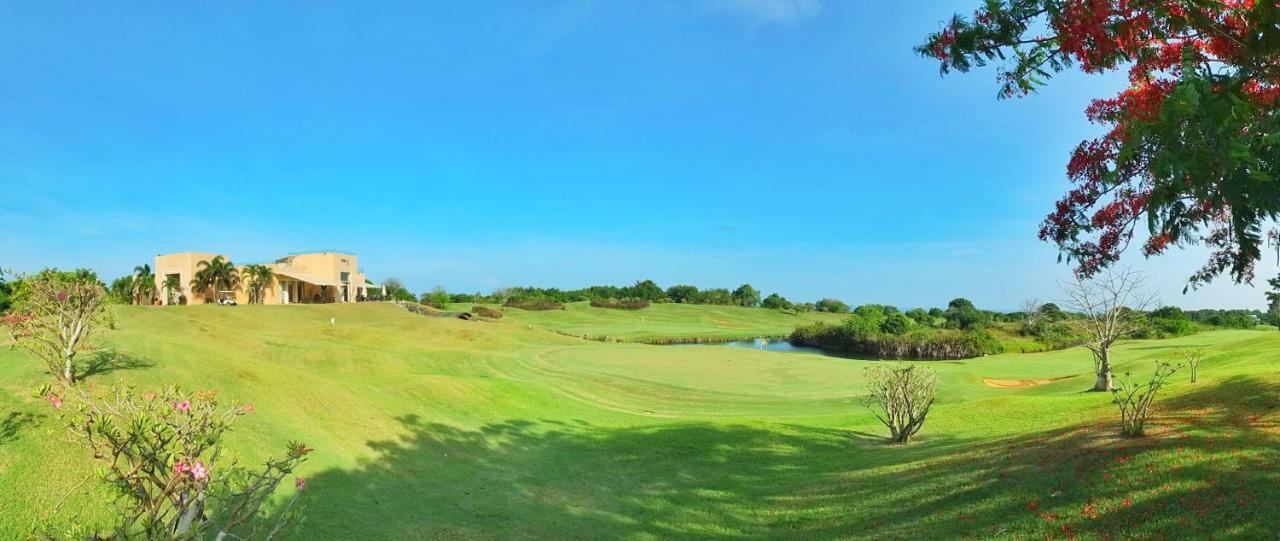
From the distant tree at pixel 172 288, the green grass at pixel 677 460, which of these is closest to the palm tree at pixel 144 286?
the distant tree at pixel 172 288

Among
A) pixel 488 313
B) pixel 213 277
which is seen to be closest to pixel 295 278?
pixel 213 277

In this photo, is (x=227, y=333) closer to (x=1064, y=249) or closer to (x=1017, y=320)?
(x=1064, y=249)

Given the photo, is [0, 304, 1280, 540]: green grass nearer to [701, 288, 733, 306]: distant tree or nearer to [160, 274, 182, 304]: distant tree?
[160, 274, 182, 304]: distant tree

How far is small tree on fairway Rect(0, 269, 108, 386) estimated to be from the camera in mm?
14031

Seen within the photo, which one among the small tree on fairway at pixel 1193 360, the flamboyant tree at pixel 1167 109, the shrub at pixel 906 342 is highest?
the flamboyant tree at pixel 1167 109

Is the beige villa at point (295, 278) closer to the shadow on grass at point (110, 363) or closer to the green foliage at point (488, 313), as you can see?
the green foliage at point (488, 313)

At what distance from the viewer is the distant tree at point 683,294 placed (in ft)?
468

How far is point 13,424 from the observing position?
10.8 metres

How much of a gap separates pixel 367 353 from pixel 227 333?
10318mm

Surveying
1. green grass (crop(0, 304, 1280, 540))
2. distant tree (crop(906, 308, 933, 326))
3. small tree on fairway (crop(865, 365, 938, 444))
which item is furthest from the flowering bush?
distant tree (crop(906, 308, 933, 326))

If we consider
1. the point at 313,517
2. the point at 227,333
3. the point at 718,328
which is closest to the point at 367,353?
the point at 227,333

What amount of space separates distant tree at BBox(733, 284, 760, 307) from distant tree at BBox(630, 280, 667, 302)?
1709 cm

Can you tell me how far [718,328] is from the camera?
341 ft

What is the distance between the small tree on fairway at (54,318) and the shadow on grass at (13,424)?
2.86 m
